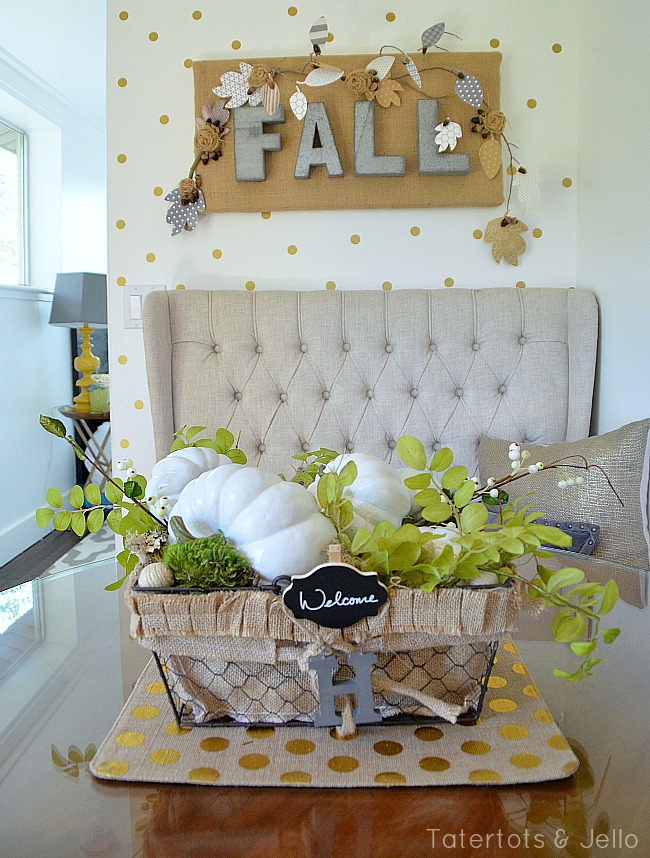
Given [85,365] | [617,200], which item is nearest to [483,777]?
[617,200]

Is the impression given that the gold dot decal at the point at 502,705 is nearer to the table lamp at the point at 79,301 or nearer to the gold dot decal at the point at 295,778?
the gold dot decal at the point at 295,778

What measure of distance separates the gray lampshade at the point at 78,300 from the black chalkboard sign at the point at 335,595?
3.38 m

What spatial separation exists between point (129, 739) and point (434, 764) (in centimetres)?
29

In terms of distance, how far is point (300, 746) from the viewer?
2.35ft

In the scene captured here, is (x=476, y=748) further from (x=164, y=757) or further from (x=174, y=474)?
(x=174, y=474)

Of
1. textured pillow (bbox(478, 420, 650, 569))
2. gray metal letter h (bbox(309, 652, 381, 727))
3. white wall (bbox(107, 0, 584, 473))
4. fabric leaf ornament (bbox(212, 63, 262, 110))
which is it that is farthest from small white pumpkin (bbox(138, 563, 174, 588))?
fabric leaf ornament (bbox(212, 63, 262, 110))

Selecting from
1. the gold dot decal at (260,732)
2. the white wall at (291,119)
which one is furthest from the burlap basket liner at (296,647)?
the white wall at (291,119)

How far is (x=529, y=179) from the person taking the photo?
226 centimetres

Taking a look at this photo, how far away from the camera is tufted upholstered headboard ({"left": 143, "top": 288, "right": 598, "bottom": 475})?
7.03 feet

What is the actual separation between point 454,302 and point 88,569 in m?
1.25

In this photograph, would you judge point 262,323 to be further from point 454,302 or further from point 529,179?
point 529,179

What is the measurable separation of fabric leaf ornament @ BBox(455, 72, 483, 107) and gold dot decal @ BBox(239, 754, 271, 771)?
1.98 meters

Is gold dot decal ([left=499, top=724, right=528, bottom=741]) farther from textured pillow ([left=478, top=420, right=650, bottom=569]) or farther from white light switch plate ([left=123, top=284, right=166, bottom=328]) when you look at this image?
white light switch plate ([left=123, top=284, right=166, bottom=328])

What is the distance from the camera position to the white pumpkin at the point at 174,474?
0.80 m
